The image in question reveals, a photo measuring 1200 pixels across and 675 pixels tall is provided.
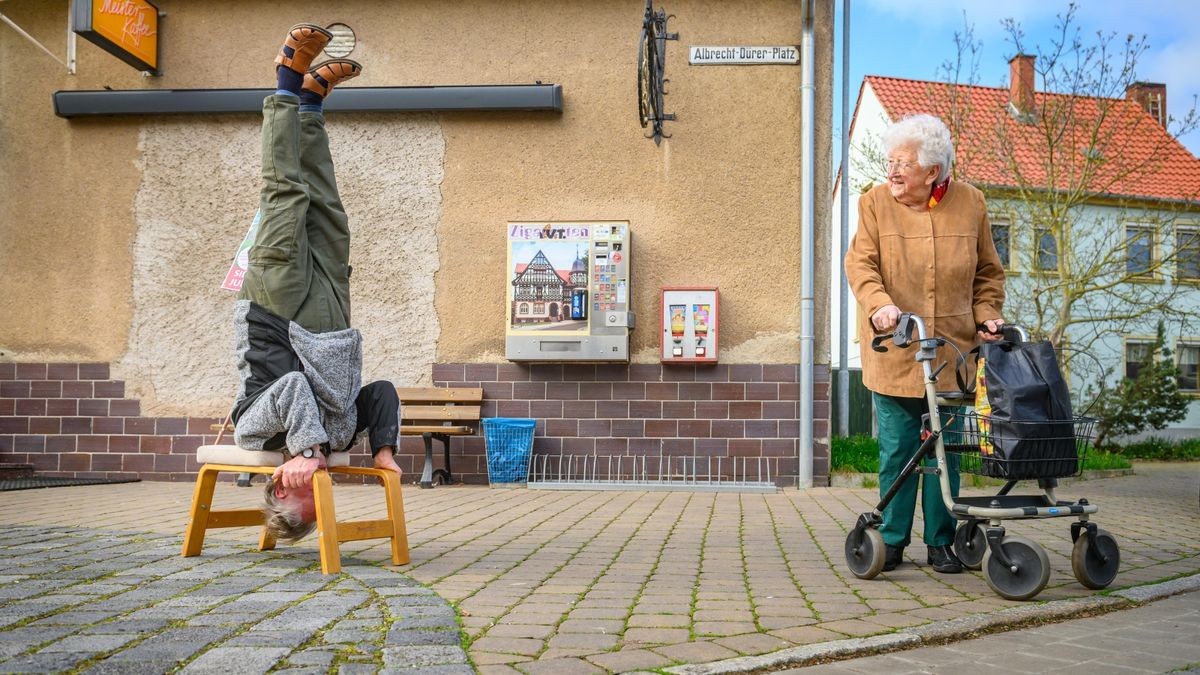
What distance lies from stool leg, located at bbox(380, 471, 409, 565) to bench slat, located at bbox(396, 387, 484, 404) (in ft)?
16.7

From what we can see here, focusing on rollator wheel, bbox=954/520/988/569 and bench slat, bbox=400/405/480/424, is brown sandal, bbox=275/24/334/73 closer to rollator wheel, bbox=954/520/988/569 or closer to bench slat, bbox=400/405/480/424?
rollator wheel, bbox=954/520/988/569

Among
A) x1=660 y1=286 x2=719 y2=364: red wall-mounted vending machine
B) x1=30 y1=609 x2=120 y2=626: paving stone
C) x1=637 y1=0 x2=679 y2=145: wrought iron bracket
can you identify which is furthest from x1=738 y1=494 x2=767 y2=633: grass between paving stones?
x1=637 y1=0 x2=679 y2=145: wrought iron bracket

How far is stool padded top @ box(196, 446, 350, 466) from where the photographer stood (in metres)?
4.57

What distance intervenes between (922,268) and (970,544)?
4.06 feet

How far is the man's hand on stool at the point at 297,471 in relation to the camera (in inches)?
173

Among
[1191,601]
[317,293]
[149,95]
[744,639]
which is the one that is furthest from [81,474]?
[1191,601]

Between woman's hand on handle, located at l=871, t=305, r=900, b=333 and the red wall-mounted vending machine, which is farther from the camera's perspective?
the red wall-mounted vending machine

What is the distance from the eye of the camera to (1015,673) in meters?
3.15

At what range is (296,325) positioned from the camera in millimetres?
4508

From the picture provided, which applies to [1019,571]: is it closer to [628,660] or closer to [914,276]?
[914,276]

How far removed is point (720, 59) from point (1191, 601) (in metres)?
6.97

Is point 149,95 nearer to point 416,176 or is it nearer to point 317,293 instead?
point 416,176

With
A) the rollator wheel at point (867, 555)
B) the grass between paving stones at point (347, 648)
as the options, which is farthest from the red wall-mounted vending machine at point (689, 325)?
the grass between paving stones at point (347, 648)

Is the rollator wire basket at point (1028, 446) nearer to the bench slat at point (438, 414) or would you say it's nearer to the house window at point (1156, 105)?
the bench slat at point (438, 414)
